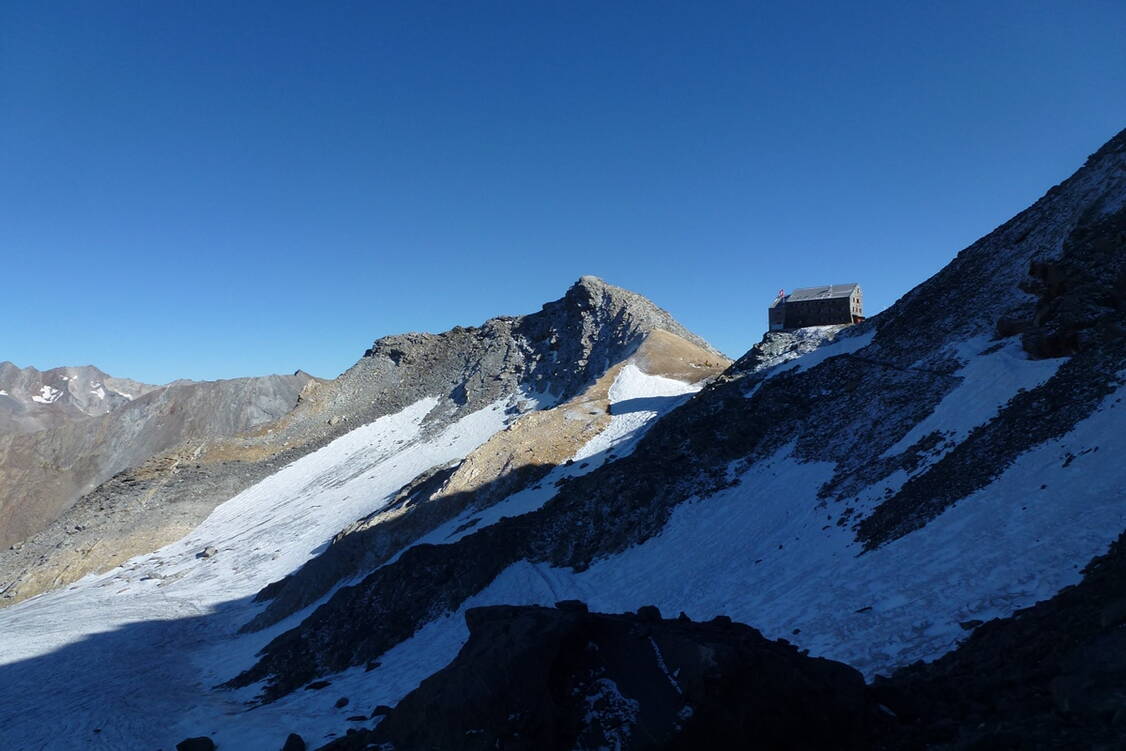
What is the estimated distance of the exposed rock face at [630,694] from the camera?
8.34m

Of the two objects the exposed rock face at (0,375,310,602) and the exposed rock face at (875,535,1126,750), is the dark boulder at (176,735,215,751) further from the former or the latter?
the exposed rock face at (0,375,310,602)

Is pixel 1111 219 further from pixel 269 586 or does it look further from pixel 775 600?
pixel 269 586

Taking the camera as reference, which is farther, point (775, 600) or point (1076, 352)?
point (1076, 352)

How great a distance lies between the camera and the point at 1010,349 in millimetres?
22031

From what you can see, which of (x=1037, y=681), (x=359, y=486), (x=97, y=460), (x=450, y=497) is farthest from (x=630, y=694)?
(x=97, y=460)

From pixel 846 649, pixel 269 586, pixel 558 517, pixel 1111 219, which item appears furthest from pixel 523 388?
pixel 846 649

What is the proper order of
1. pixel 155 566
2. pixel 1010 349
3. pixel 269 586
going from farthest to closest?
pixel 155 566 → pixel 269 586 → pixel 1010 349

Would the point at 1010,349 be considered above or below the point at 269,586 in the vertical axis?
above

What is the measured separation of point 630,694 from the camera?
9.06 m

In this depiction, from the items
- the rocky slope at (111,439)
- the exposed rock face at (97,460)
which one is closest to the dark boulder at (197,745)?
the exposed rock face at (97,460)

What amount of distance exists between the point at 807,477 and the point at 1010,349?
8.41 metres

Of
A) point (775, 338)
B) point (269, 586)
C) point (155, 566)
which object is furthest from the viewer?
point (155, 566)

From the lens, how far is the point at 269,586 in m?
41.7

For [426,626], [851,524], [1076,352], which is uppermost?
[1076,352]
